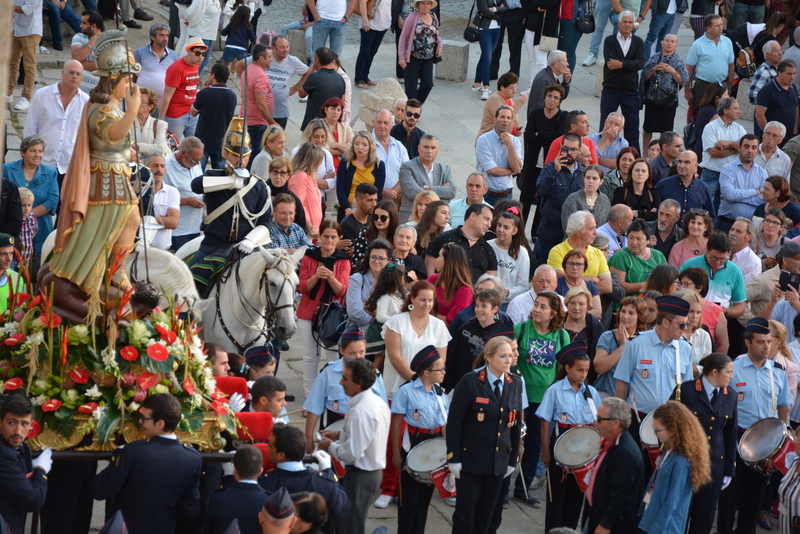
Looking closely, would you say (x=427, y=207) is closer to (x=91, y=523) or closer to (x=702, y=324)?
(x=702, y=324)

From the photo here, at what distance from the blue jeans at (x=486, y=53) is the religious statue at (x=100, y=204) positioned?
41.9 feet

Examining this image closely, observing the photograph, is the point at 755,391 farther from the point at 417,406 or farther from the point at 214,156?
the point at 214,156

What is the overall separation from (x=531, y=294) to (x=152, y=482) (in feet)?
15.6

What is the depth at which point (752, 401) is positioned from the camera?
32.9ft

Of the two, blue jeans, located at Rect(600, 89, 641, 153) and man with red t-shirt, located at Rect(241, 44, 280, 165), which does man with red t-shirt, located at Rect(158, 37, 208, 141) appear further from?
blue jeans, located at Rect(600, 89, 641, 153)

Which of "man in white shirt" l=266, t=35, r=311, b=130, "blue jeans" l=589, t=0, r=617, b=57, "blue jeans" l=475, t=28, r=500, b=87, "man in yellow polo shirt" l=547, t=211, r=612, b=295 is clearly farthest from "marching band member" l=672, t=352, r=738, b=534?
"blue jeans" l=589, t=0, r=617, b=57

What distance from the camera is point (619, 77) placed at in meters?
16.9

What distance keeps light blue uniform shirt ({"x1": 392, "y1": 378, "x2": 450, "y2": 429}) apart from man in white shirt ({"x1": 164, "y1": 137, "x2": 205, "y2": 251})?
4.70 meters

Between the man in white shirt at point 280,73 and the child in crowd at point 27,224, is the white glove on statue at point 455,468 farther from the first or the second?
the man in white shirt at point 280,73

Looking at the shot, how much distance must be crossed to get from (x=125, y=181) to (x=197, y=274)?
141 inches

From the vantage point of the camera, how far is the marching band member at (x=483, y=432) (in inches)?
338

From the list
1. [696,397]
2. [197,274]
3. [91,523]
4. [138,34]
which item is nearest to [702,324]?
[696,397]

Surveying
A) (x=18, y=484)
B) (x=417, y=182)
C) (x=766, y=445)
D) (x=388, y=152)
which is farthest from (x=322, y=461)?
(x=388, y=152)

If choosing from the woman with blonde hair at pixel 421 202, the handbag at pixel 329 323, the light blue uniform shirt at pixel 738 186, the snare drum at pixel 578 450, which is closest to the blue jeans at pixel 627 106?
the light blue uniform shirt at pixel 738 186
